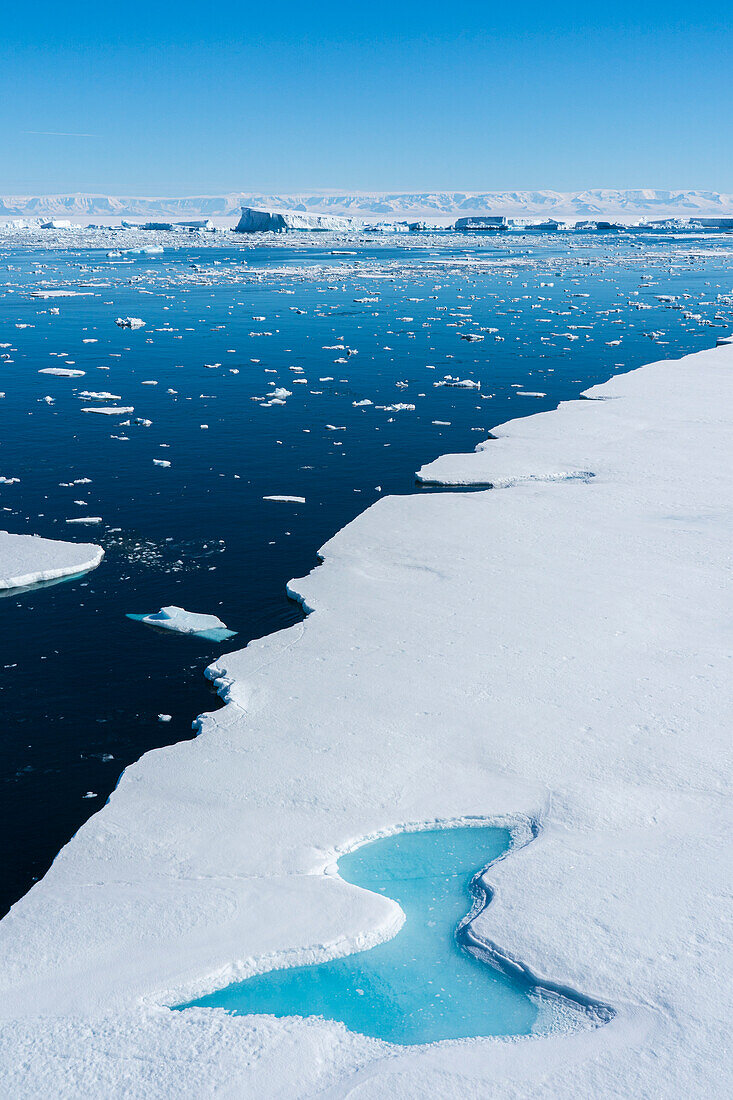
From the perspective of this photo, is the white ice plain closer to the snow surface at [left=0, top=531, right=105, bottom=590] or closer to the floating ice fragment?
the snow surface at [left=0, top=531, right=105, bottom=590]

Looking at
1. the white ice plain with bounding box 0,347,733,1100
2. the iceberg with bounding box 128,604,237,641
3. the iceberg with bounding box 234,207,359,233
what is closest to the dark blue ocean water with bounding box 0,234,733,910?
the iceberg with bounding box 128,604,237,641

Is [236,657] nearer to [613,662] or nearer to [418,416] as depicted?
[613,662]

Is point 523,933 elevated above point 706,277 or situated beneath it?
situated beneath

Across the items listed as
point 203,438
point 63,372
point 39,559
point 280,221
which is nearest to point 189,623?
point 39,559

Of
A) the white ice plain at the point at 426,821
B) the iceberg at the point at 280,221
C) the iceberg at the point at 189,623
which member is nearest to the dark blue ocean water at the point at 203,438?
the iceberg at the point at 189,623

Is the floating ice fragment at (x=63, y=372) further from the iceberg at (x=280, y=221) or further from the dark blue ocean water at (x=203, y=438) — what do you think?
the iceberg at (x=280, y=221)

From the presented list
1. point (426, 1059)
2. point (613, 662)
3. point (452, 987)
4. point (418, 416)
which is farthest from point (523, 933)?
point (418, 416)

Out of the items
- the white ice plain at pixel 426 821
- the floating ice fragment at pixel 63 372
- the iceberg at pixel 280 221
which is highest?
the iceberg at pixel 280 221
